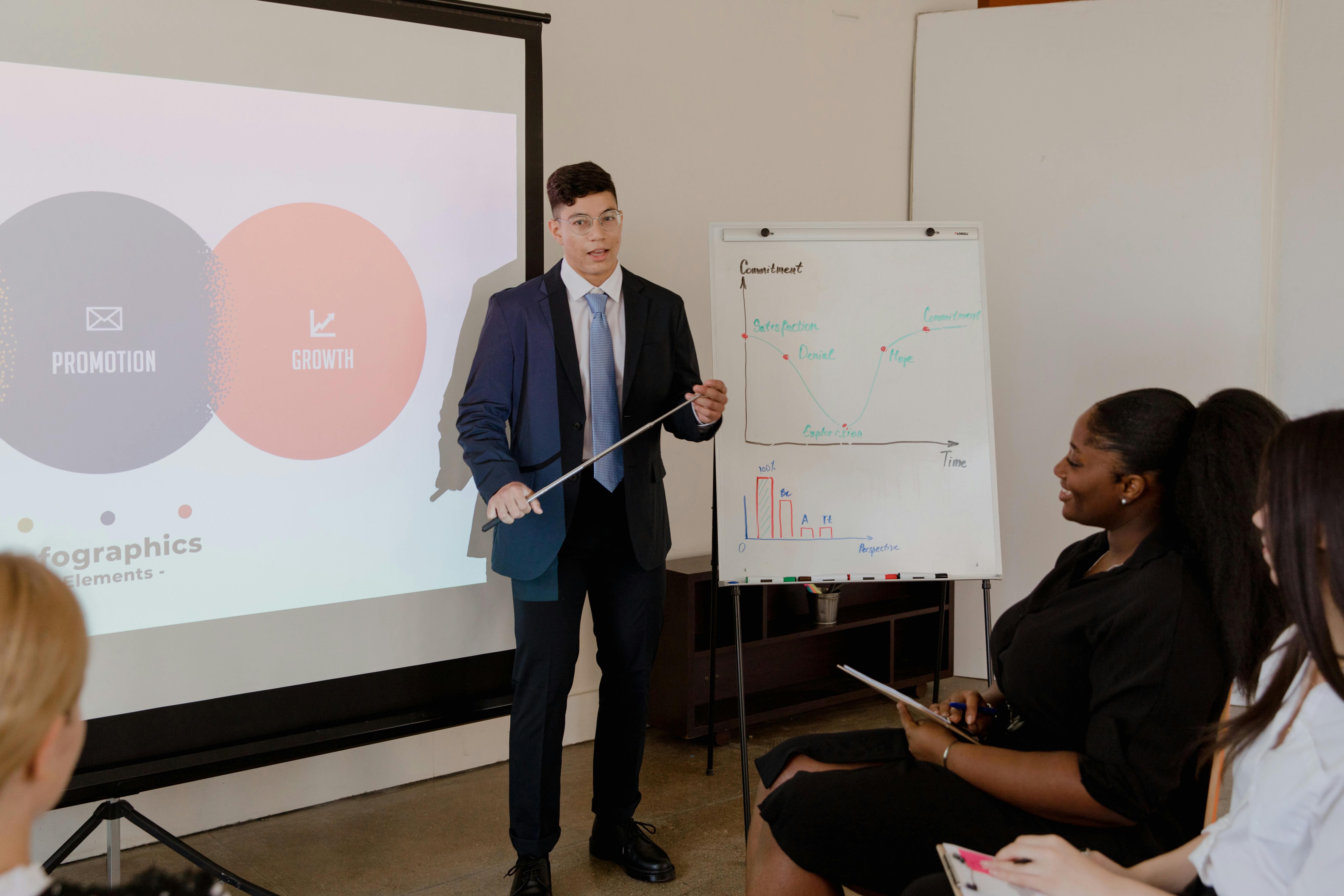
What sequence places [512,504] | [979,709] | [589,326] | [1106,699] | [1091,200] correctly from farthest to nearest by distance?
[1091,200] < [589,326] < [512,504] < [979,709] < [1106,699]

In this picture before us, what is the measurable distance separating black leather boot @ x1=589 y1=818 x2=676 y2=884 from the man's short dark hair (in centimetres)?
162

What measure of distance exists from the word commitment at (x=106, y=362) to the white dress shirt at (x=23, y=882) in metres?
1.46

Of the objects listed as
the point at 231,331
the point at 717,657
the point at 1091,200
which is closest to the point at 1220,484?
the point at 231,331

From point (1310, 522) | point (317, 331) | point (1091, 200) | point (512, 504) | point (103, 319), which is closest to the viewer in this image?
point (1310, 522)

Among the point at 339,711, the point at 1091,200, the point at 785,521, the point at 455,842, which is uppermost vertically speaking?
the point at 1091,200

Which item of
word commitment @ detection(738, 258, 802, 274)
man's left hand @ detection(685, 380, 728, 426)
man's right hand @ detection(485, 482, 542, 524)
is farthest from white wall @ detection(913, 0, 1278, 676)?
man's right hand @ detection(485, 482, 542, 524)

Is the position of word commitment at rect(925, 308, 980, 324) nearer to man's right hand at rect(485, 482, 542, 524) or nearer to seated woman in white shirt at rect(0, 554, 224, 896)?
man's right hand at rect(485, 482, 542, 524)

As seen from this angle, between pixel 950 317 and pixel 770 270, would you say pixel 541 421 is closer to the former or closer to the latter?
pixel 770 270

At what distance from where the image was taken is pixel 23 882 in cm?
75

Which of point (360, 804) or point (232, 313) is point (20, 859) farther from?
point (360, 804)

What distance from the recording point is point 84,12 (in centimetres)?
192

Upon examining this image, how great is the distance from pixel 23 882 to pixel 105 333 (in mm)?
1522

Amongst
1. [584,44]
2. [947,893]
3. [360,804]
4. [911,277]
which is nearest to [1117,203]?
[911,277]

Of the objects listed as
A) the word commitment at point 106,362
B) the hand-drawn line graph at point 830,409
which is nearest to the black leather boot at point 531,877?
the hand-drawn line graph at point 830,409
